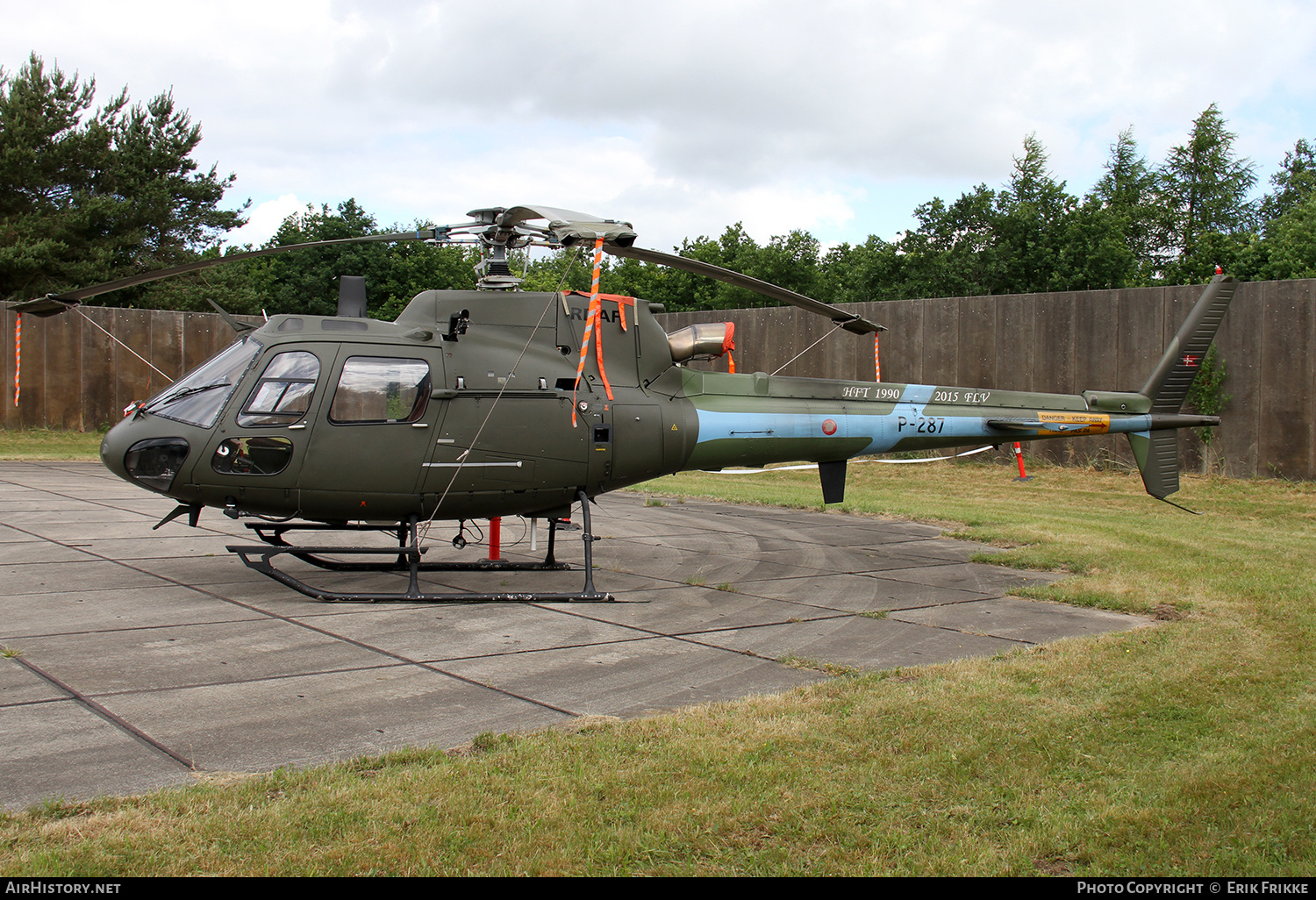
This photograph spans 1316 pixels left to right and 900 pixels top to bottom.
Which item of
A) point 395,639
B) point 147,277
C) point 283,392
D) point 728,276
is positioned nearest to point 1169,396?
point 728,276

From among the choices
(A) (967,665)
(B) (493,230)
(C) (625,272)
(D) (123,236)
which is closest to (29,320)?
(D) (123,236)

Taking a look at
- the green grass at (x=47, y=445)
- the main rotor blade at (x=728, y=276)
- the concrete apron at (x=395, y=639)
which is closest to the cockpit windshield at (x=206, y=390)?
the concrete apron at (x=395, y=639)

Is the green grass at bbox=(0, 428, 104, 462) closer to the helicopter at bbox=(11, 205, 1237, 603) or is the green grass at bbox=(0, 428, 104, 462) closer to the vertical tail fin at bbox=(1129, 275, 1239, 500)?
the helicopter at bbox=(11, 205, 1237, 603)

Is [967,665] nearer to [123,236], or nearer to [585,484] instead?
[585,484]

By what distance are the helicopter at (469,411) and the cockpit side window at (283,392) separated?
0.02m

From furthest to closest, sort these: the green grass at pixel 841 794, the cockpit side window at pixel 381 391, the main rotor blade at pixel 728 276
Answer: the cockpit side window at pixel 381 391
the main rotor blade at pixel 728 276
the green grass at pixel 841 794

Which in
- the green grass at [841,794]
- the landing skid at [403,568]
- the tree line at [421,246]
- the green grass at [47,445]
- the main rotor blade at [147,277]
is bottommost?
the green grass at [841,794]

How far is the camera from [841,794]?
14.1 ft

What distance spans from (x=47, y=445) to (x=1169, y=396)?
2535cm

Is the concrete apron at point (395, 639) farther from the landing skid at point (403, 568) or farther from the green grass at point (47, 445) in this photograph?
the green grass at point (47, 445)

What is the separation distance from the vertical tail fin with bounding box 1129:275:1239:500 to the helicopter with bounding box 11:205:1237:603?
0.11 meters

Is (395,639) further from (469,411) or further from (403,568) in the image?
(403,568)

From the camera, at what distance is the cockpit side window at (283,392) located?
823 centimetres
